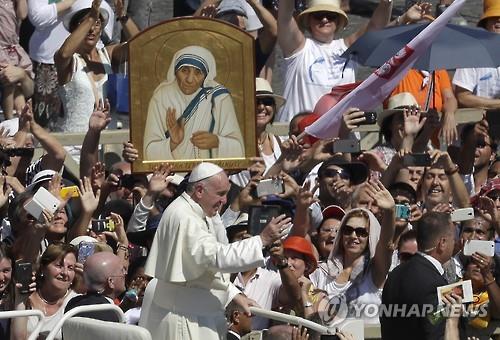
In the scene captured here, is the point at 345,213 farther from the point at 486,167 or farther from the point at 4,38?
the point at 4,38

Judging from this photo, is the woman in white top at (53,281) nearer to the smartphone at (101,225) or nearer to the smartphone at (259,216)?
the smartphone at (101,225)

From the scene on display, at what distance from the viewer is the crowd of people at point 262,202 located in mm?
13656

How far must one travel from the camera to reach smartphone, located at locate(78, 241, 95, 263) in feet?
48.2

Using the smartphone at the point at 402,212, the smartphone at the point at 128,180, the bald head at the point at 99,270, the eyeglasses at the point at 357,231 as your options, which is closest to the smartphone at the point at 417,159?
the smartphone at the point at 402,212

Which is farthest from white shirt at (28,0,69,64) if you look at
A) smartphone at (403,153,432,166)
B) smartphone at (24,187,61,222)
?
smartphone at (403,153,432,166)

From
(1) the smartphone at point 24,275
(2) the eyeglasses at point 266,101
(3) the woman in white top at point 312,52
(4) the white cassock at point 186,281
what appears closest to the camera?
(4) the white cassock at point 186,281

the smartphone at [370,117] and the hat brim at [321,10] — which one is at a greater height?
the hat brim at [321,10]

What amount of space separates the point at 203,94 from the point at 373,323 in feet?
8.06

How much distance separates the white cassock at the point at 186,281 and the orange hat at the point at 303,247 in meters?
1.07

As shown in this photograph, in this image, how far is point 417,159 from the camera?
1568 cm

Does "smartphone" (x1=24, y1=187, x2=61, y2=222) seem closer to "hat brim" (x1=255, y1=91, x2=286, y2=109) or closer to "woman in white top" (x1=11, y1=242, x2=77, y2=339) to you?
"woman in white top" (x1=11, y1=242, x2=77, y2=339)

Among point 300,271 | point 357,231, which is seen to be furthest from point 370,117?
point 300,271

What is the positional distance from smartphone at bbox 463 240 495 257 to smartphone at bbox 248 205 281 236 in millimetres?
1414

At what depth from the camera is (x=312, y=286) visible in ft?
48.0
